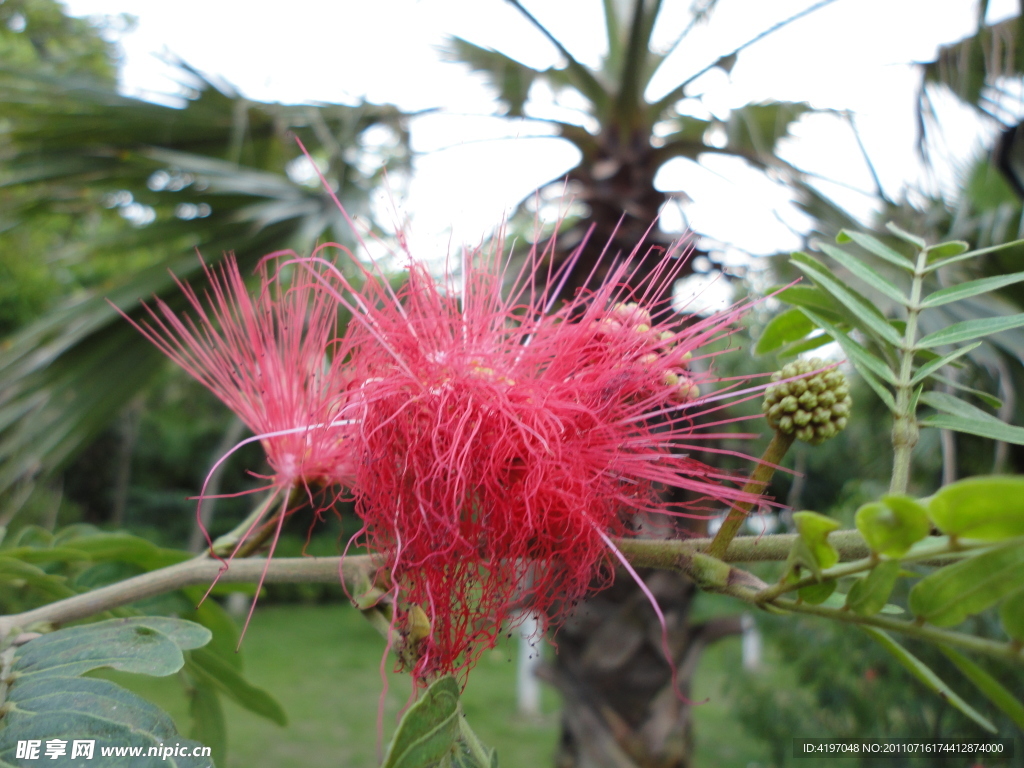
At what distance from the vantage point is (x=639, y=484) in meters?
0.67

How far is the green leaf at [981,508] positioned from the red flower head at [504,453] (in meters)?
0.21

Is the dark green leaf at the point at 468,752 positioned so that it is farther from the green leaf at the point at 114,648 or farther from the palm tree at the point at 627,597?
the palm tree at the point at 627,597

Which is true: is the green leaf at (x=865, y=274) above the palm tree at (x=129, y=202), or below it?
above

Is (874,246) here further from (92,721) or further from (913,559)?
(92,721)

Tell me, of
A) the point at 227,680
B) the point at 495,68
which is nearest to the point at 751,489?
the point at 227,680

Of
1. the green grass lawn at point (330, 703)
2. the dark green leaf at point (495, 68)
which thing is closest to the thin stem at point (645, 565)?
the dark green leaf at point (495, 68)

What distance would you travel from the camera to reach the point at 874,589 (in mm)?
491

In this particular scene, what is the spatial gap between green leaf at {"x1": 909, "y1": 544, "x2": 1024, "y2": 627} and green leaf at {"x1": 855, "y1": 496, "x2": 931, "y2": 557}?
0.03m

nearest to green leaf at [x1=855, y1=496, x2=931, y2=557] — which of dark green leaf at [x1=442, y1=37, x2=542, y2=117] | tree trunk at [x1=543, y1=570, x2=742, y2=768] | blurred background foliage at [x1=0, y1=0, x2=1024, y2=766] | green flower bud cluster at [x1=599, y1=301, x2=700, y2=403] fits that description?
green flower bud cluster at [x1=599, y1=301, x2=700, y2=403]

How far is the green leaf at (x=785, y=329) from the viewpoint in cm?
80

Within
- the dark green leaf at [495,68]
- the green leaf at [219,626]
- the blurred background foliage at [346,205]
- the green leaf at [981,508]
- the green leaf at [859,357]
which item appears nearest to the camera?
the green leaf at [981,508]

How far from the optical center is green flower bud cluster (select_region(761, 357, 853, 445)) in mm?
589

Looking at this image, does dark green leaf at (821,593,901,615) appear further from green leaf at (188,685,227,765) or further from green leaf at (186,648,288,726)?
green leaf at (188,685,227,765)

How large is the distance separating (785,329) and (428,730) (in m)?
0.61
